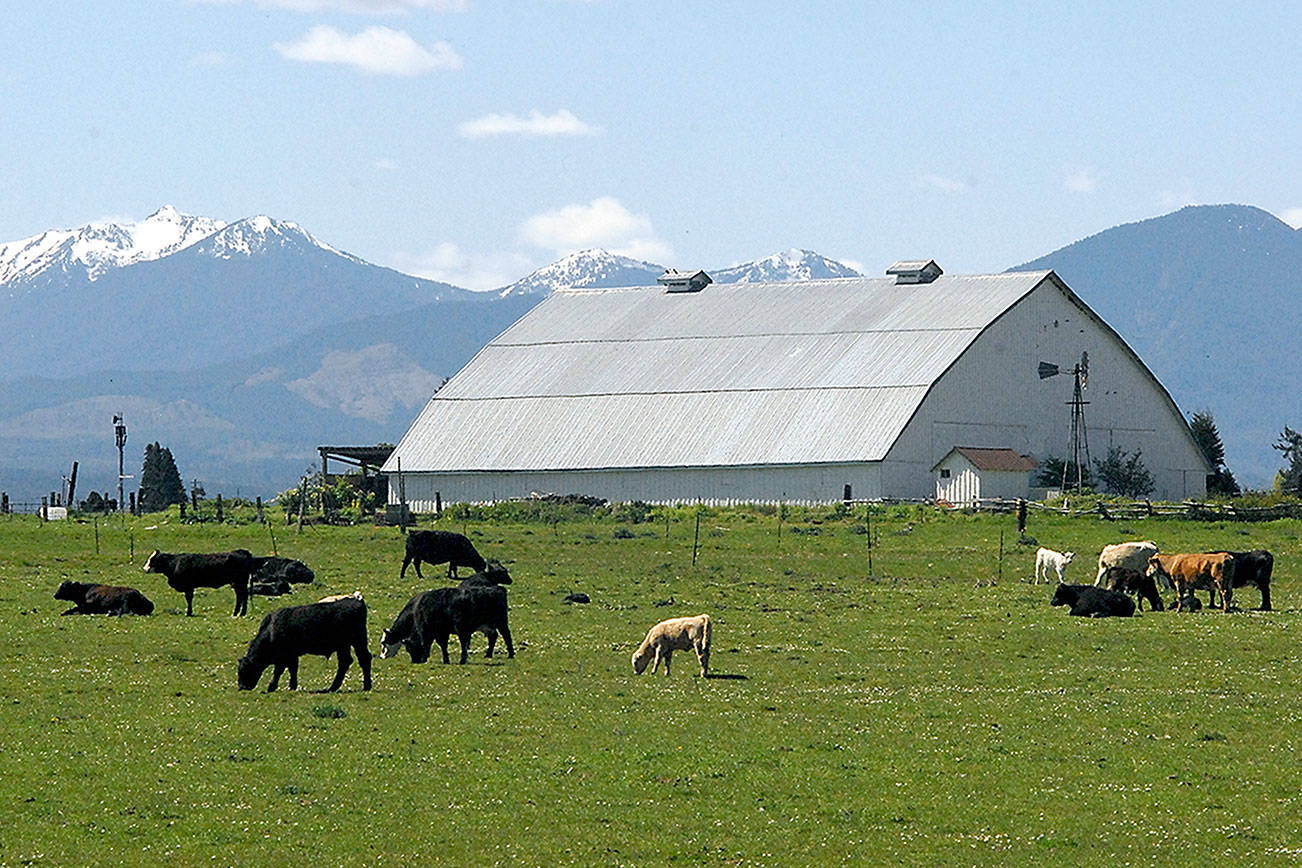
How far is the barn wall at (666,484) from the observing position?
84.8 meters

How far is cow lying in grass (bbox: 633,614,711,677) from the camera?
28203 mm

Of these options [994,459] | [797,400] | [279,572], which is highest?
[797,400]

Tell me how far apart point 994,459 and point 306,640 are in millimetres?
61266

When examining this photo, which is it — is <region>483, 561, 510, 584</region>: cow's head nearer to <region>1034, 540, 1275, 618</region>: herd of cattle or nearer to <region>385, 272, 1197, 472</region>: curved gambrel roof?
<region>1034, 540, 1275, 618</region>: herd of cattle

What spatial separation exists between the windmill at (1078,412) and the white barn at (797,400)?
0.52 m

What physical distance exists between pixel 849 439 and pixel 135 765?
66.5 meters

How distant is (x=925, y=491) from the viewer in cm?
8506

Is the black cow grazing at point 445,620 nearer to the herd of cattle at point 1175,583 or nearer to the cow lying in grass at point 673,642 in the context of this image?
the cow lying in grass at point 673,642

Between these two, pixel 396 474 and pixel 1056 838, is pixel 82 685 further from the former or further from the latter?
pixel 396 474

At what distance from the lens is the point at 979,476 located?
3265 inches

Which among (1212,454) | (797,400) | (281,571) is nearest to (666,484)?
(797,400)

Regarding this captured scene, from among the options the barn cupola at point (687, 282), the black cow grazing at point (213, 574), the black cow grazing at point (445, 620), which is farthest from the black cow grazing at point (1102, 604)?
the barn cupola at point (687, 282)

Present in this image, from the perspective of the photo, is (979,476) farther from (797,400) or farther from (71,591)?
(71,591)

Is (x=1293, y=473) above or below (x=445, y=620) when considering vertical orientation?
above
